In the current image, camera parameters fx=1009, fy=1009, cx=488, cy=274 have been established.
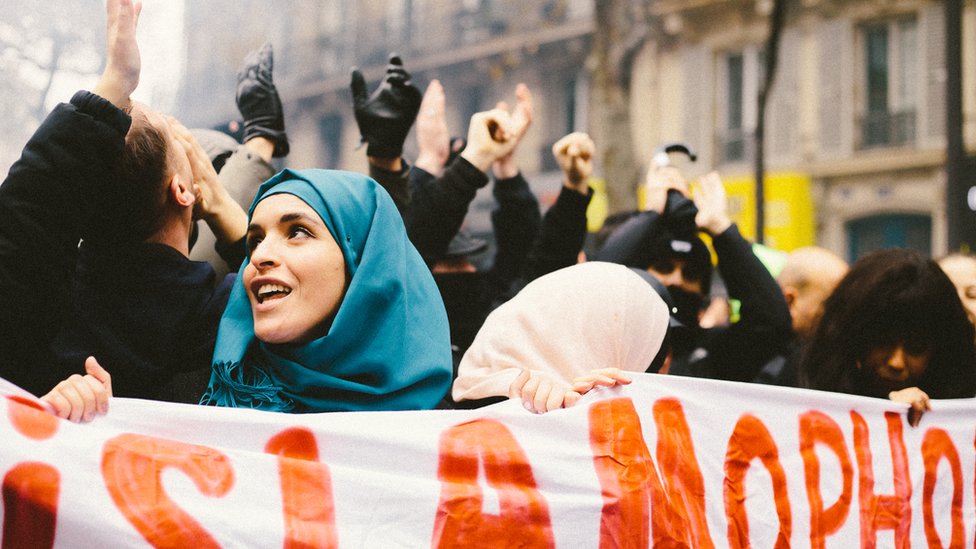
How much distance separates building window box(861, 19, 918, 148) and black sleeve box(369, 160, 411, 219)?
13.2 metres

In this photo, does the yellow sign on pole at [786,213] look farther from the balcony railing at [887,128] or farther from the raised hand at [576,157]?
the raised hand at [576,157]

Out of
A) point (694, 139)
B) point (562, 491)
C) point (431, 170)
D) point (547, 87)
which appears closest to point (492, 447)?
point (562, 491)

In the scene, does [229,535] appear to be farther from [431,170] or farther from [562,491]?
[431,170]

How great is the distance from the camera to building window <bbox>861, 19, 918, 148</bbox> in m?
14.2

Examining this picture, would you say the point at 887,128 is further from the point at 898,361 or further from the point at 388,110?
the point at 388,110

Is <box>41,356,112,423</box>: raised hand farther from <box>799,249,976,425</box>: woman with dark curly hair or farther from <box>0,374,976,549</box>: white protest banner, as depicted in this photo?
<box>799,249,976,425</box>: woman with dark curly hair

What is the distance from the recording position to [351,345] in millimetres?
1824

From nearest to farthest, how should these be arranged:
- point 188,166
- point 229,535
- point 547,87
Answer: point 229,535 < point 188,166 < point 547,87

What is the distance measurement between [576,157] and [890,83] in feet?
42.4

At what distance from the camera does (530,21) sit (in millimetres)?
17672

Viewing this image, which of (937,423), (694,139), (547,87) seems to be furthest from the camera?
(547,87)

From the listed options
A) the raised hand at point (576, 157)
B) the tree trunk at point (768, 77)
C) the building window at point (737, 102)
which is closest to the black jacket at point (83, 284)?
the raised hand at point (576, 157)

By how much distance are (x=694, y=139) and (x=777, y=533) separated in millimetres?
14227

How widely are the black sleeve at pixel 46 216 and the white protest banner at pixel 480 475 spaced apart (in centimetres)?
19
